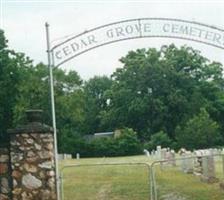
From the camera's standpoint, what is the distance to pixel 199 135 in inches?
2539

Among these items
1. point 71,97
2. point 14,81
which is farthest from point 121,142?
point 14,81

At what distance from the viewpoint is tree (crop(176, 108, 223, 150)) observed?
63344 millimetres

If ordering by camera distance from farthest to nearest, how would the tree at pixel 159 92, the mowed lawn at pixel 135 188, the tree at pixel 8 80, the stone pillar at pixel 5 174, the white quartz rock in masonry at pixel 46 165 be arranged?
1. the tree at pixel 159 92
2. the tree at pixel 8 80
3. the mowed lawn at pixel 135 188
4. the stone pillar at pixel 5 174
5. the white quartz rock in masonry at pixel 46 165

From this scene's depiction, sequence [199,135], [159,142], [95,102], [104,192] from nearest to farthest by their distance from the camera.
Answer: [104,192] < [199,135] < [159,142] < [95,102]

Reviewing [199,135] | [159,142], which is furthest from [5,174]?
[159,142]

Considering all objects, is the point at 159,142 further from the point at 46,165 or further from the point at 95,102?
the point at 46,165

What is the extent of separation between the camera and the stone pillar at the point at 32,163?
48.3 feet

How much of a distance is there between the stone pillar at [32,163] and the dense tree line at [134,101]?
143 feet

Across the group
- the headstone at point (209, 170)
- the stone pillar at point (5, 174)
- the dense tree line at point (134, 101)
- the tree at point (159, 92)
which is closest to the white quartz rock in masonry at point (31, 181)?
the stone pillar at point (5, 174)

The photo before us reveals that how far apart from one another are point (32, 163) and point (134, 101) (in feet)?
226

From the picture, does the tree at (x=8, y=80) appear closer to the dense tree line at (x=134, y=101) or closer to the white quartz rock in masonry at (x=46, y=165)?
the dense tree line at (x=134, y=101)

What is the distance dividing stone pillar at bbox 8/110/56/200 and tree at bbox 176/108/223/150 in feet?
159

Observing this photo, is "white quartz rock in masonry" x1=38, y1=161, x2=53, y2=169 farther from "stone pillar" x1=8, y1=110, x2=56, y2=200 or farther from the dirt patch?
the dirt patch

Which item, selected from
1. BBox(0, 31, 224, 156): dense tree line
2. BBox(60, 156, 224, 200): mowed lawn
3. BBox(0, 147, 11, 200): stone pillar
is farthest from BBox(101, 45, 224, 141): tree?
BBox(0, 147, 11, 200): stone pillar
